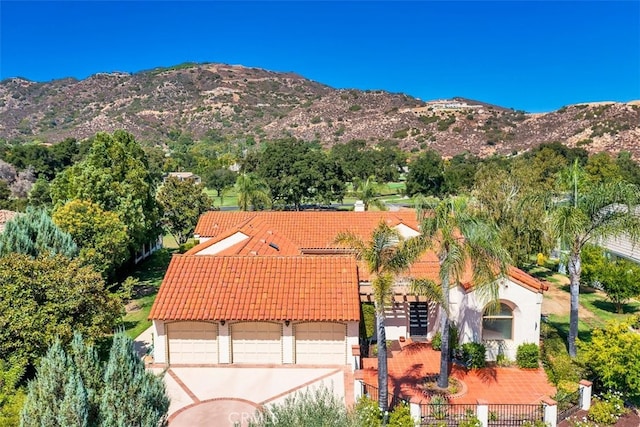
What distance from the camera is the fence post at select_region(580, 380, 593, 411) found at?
1600 centimetres

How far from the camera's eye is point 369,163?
81.1 meters

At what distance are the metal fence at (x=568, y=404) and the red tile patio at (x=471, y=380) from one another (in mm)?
950

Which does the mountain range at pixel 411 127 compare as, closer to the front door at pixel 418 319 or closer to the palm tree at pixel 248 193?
the palm tree at pixel 248 193

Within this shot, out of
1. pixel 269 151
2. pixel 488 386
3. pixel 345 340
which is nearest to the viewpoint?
pixel 488 386

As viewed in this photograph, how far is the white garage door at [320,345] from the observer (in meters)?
20.1

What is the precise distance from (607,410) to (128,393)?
1482 centimetres

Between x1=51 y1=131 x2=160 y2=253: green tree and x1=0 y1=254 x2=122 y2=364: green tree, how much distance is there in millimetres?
14182

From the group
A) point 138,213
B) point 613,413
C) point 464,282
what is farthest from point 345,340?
point 138,213

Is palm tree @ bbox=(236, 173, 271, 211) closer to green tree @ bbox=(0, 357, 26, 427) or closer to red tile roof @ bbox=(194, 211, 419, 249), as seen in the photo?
red tile roof @ bbox=(194, 211, 419, 249)

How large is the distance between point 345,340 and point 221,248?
11.4 m

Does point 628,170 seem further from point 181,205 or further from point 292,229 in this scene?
point 181,205

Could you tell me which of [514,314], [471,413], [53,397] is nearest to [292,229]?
[514,314]

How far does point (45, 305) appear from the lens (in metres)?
17.1

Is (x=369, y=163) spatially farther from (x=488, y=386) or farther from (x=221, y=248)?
(x=488, y=386)
